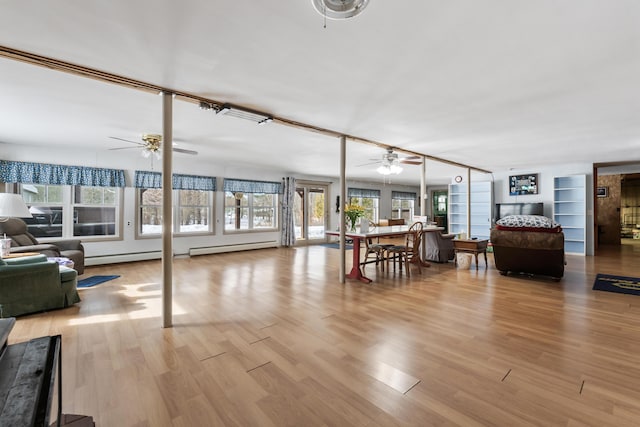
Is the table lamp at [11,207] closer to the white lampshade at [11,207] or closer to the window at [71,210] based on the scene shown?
the white lampshade at [11,207]

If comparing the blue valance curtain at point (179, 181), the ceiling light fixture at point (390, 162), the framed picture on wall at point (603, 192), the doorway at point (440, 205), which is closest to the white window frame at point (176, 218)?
the blue valance curtain at point (179, 181)

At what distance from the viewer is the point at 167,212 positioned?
2801 mm

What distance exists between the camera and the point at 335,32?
1.87 metres

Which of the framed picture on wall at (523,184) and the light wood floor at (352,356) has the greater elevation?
the framed picture on wall at (523,184)

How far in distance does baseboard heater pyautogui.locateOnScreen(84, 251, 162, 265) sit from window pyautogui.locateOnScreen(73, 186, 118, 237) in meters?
0.50

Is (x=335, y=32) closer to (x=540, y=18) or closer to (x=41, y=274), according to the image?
(x=540, y=18)

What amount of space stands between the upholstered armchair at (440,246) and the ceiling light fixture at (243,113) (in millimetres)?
4207

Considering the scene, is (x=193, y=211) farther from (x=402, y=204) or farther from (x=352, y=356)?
(x=402, y=204)

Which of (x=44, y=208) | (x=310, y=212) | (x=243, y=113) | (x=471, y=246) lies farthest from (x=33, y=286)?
(x=310, y=212)

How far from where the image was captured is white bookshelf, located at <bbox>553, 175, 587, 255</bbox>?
7.18 m

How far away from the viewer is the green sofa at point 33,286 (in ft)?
9.84

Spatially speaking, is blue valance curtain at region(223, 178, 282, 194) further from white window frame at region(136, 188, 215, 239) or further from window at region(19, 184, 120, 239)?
window at region(19, 184, 120, 239)

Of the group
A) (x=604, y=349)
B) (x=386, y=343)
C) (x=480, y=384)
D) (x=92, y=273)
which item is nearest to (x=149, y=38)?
(x=386, y=343)

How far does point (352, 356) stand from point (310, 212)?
740cm
